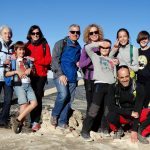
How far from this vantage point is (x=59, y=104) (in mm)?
7414

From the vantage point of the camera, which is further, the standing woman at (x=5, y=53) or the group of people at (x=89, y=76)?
the standing woman at (x=5, y=53)

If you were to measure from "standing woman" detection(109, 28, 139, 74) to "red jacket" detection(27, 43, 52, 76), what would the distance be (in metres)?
1.33

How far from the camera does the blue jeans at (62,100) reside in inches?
288

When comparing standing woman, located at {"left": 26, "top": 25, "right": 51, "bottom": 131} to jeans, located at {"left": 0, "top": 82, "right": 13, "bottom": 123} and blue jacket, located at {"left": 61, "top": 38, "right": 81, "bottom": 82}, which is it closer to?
blue jacket, located at {"left": 61, "top": 38, "right": 81, "bottom": 82}

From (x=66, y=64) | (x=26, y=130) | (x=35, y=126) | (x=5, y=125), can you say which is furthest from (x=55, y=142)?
(x=5, y=125)

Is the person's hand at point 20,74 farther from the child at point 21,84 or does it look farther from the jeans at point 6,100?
the jeans at point 6,100

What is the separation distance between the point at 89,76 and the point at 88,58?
36 cm

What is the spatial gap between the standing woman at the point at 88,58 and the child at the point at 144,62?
0.82m

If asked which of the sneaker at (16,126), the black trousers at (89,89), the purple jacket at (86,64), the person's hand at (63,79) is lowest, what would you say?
the sneaker at (16,126)

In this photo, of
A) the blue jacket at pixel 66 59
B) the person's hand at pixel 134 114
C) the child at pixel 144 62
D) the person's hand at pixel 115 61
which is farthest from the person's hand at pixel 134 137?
the blue jacket at pixel 66 59

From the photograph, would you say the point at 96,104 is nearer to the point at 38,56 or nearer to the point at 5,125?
the point at 38,56

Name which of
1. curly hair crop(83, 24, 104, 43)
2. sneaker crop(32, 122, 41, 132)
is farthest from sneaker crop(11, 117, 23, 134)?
curly hair crop(83, 24, 104, 43)

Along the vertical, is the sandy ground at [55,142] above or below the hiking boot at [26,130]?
below

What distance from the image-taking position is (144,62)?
7168mm
